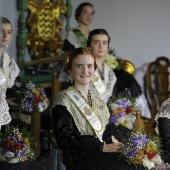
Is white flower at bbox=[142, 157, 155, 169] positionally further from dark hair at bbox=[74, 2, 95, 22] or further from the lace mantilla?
dark hair at bbox=[74, 2, 95, 22]

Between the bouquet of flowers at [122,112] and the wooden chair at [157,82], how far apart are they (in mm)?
2584

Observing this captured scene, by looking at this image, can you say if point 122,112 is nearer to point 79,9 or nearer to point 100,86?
point 100,86

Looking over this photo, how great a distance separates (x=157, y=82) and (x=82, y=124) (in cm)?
373

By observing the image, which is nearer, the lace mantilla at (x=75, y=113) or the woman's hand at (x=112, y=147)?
the woman's hand at (x=112, y=147)

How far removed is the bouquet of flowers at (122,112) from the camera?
5.47 meters

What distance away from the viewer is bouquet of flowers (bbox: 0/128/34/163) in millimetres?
4441

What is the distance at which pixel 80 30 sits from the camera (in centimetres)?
720

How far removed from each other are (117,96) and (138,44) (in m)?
2.43

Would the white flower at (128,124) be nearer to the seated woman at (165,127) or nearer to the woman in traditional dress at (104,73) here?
the woman in traditional dress at (104,73)

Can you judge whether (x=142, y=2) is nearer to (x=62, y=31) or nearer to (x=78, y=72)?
(x=62, y=31)

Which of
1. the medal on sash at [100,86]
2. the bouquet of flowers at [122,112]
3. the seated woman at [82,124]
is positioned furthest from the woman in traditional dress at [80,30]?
the seated woman at [82,124]

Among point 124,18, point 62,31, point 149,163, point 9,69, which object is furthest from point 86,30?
point 149,163

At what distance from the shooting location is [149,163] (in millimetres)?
4539

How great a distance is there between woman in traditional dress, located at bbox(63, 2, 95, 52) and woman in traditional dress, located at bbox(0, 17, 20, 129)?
1374mm
